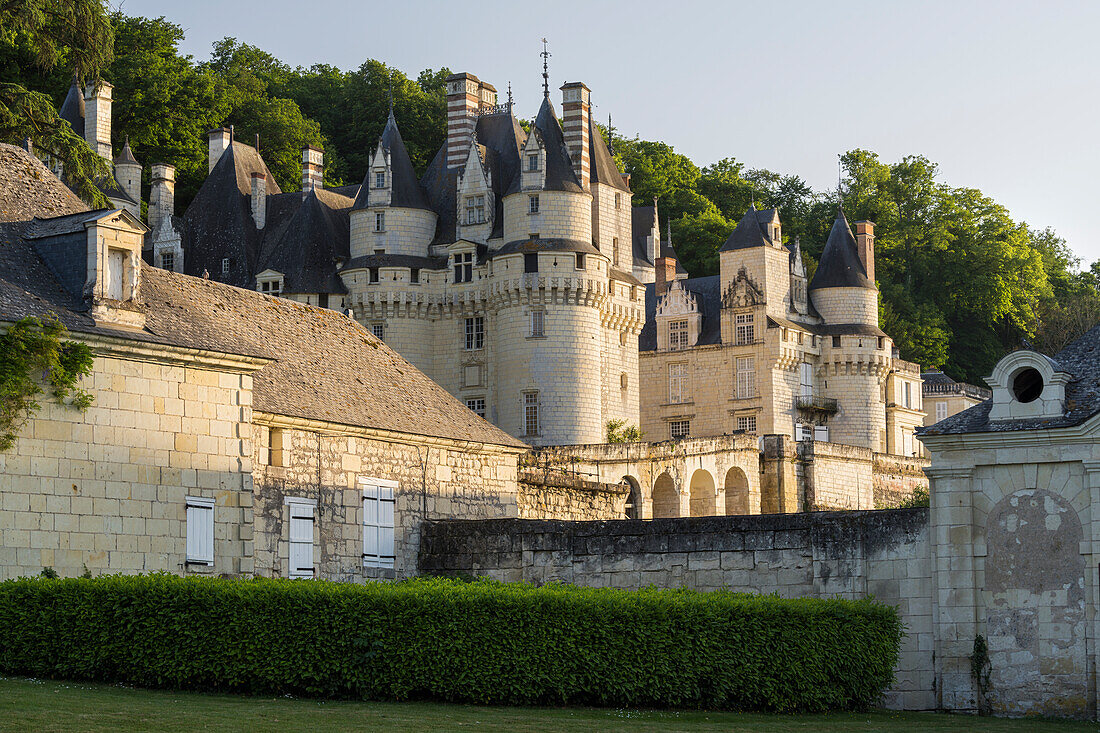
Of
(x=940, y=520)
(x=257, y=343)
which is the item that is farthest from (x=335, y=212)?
(x=940, y=520)

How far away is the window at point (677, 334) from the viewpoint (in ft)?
215

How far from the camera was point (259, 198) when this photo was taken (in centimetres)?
6234

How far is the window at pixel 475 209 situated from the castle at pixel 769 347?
12317 millimetres

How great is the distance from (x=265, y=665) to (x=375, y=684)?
117cm

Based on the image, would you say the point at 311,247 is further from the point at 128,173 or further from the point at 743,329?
the point at 743,329

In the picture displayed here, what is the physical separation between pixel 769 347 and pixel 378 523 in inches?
1553

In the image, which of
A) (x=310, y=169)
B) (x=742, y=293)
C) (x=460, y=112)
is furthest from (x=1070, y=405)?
(x=310, y=169)

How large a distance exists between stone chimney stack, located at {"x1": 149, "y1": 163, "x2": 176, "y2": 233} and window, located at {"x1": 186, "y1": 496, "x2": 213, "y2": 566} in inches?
1638

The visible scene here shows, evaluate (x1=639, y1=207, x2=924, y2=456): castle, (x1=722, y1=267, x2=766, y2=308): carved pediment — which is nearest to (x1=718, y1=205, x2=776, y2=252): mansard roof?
(x1=639, y1=207, x2=924, y2=456): castle

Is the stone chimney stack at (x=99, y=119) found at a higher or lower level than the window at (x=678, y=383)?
higher

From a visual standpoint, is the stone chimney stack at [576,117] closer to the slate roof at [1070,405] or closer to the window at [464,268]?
the window at [464,268]

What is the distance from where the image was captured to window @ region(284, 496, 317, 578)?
24266mm

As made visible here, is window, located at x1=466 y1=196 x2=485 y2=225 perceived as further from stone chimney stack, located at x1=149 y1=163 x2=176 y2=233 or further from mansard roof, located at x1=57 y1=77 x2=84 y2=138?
mansard roof, located at x1=57 y1=77 x2=84 y2=138

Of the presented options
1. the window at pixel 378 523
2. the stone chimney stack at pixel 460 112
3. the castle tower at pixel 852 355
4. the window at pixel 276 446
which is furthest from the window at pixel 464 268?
the window at pixel 276 446
